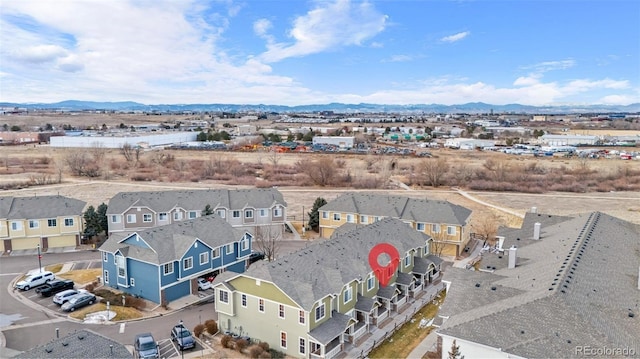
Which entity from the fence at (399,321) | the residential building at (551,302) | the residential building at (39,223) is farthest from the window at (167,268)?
the residential building at (551,302)

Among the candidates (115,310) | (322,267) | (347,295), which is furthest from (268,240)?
(347,295)

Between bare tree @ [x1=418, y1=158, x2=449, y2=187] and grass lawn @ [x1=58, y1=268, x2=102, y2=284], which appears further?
bare tree @ [x1=418, y1=158, x2=449, y2=187]

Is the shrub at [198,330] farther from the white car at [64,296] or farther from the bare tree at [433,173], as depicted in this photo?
the bare tree at [433,173]

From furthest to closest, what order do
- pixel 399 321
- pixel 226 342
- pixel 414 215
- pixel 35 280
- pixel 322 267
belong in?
1. pixel 414 215
2. pixel 35 280
3. pixel 399 321
4. pixel 322 267
5. pixel 226 342

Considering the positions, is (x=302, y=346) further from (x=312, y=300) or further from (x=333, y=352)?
(x=312, y=300)

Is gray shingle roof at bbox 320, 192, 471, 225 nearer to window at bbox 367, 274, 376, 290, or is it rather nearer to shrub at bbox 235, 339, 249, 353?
window at bbox 367, 274, 376, 290

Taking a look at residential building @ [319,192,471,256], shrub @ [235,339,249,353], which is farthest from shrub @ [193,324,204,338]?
residential building @ [319,192,471,256]
